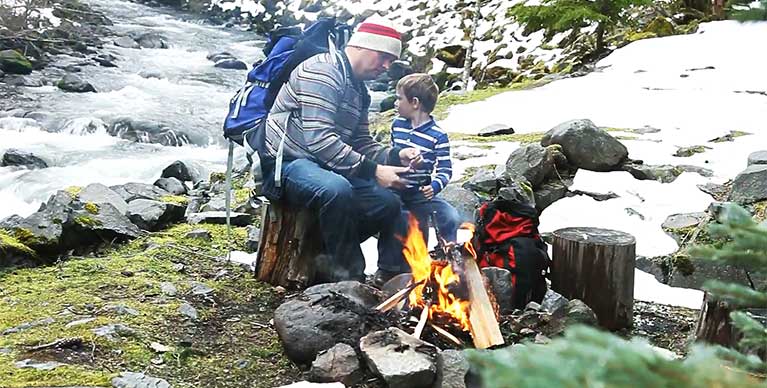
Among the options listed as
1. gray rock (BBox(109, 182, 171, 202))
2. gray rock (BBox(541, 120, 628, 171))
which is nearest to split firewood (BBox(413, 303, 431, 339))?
gray rock (BBox(541, 120, 628, 171))

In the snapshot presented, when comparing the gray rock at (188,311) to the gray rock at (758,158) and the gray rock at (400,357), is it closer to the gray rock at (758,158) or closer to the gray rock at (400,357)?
the gray rock at (400,357)

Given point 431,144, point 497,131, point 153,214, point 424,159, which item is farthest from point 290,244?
point 497,131

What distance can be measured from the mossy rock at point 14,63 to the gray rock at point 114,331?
526 inches

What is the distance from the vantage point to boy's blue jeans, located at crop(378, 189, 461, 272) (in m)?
4.25

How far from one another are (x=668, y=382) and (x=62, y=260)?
15.6 feet

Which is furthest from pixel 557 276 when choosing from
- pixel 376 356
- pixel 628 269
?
pixel 376 356

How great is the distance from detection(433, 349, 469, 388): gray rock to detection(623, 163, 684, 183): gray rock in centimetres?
396

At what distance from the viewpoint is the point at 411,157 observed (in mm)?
4188

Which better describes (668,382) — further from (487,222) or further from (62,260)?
(62,260)

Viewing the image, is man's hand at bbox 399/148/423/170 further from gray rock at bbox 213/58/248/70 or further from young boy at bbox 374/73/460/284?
gray rock at bbox 213/58/248/70

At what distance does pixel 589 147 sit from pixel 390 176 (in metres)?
2.97

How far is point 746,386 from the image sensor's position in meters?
0.65

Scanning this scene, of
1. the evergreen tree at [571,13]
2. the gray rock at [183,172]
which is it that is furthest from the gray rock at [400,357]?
the evergreen tree at [571,13]

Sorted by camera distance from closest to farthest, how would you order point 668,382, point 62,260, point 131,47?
point 668,382, point 62,260, point 131,47
